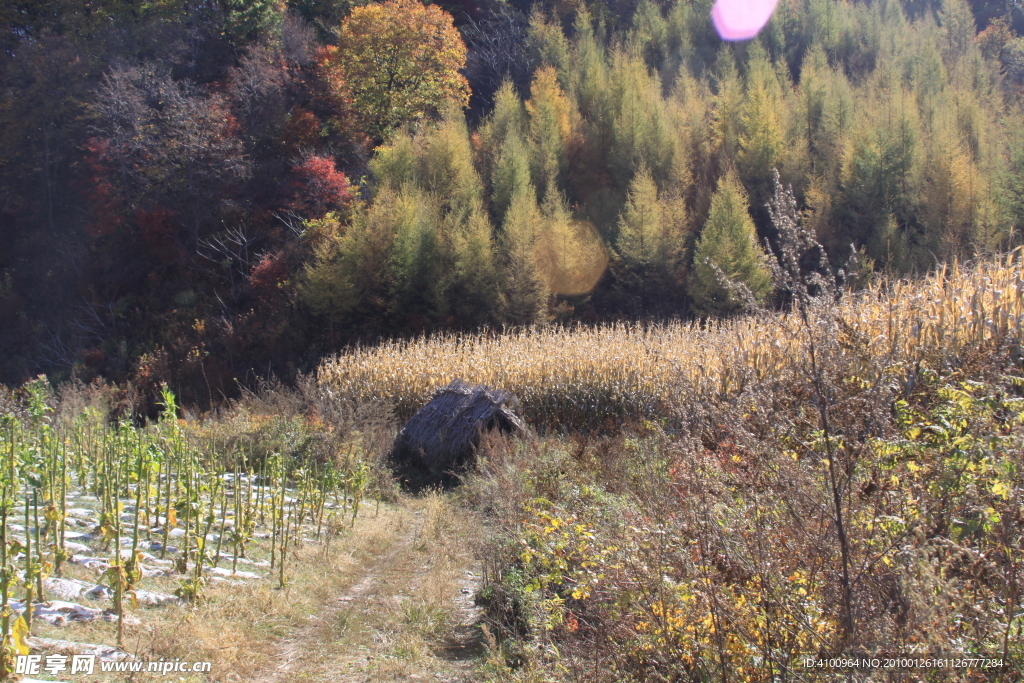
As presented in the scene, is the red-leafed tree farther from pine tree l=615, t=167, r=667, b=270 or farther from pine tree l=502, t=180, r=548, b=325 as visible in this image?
pine tree l=615, t=167, r=667, b=270

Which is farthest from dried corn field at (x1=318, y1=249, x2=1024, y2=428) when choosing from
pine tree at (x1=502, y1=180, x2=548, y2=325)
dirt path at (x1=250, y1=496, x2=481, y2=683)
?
pine tree at (x1=502, y1=180, x2=548, y2=325)

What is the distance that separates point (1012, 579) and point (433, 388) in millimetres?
11565

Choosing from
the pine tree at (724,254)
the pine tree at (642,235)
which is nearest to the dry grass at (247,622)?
the pine tree at (724,254)

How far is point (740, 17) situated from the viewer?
1575 inches

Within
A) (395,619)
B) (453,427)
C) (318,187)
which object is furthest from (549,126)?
(395,619)

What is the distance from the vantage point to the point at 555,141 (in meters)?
27.9

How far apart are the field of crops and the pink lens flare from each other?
39.0 meters

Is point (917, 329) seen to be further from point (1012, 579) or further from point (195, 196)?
point (195, 196)

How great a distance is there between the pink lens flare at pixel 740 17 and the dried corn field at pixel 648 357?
30105 mm

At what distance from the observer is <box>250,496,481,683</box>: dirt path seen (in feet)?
13.0

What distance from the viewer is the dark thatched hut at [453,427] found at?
31.7ft

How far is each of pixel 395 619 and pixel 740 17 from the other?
1685 inches

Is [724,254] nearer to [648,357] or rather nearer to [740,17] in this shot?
[648,357]

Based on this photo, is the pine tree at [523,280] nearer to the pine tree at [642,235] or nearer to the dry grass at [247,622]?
the pine tree at [642,235]
